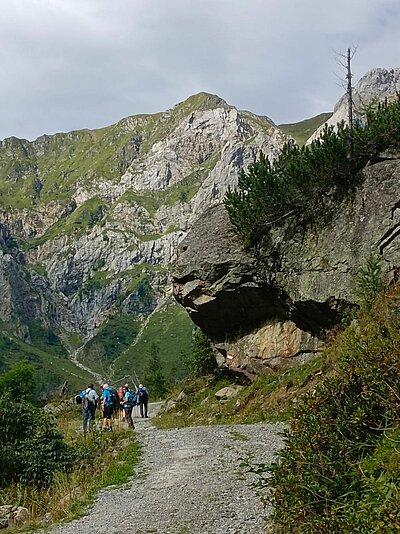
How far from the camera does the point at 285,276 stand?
30.1m

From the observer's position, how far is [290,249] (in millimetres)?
30609

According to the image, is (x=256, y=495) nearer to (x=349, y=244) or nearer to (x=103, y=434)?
(x=103, y=434)

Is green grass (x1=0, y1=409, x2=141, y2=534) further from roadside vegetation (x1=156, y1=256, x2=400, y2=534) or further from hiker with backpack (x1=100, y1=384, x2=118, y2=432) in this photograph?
roadside vegetation (x1=156, y1=256, x2=400, y2=534)

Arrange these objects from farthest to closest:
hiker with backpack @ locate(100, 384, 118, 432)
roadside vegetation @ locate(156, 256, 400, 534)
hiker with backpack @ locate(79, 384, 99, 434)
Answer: hiker with backpack @ locate(100, 384, 118, 432), hiker with backpack @ locate(79, 384, 99, 434), roadside vegetation @ locate(156, 256, 400, 534)

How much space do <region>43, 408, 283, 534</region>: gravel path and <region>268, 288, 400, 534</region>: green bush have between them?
2949 mm

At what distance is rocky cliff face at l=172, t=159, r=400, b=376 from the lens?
27.4 metres

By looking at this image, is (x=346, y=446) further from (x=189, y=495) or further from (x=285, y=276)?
(x=285, y=276)

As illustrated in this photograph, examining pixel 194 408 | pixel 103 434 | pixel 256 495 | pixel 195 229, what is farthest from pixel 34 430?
pixel 195 229

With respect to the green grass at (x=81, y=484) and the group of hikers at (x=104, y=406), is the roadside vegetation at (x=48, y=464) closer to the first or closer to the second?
the green grass at (x=81, y=484)

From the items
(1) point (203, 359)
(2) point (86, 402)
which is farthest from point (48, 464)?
(1) point (203, 359)

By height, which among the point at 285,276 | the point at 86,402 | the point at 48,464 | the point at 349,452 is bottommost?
the point at 48,464

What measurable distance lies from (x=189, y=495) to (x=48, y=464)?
7600 mm

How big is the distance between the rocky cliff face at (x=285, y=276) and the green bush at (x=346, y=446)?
63.5 feet

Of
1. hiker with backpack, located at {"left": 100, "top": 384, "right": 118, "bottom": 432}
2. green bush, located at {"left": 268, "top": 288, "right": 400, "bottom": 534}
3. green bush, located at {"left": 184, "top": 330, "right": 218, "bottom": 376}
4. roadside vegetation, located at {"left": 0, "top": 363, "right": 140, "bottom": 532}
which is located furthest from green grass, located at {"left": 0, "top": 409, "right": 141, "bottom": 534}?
green bush, located at {"left": 184, "top": 330, "right": 218, "bottom": 376}
